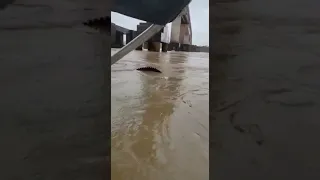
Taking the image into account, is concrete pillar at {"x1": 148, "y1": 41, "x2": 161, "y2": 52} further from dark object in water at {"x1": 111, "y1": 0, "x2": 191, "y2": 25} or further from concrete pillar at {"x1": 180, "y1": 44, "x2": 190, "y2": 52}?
dark object in water at {"x1": 111, "y1": 0, "x2": 191, "y2": 25}

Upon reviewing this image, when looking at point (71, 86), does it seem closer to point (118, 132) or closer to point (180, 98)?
point (118, 132)

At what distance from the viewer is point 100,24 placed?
39cm

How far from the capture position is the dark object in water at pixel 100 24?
389mm

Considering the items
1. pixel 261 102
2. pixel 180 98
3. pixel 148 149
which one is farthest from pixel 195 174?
pixel 180 98

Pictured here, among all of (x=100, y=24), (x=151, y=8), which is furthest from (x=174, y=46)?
(x=100, y=24)

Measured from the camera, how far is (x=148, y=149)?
776mm

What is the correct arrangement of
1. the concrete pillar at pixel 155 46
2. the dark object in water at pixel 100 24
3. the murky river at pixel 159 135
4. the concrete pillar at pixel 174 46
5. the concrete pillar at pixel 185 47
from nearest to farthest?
the dark object in water at pixel 100 24
the murky river at pixel 159 135
the concrete pillar at pixel 155 46
the concrete pillar at pixel 174 46
the concrete pillar at pixel 185 47

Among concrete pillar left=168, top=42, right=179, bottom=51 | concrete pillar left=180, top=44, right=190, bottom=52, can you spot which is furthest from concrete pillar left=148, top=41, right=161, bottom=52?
concrete pillar left=180, top=44, right=190, bottom=52

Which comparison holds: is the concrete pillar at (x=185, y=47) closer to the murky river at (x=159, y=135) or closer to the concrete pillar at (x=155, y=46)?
the concrete pillar at (x=155, y=46)

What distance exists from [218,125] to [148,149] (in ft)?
1.28

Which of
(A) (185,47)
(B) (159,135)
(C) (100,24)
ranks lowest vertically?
(B) (159,135)

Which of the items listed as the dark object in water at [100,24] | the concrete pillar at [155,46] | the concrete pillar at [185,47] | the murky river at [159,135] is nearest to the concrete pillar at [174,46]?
the concrete pillar at [185,47]

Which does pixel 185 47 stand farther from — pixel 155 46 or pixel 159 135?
pixel 159 135

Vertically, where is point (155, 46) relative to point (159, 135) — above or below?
above
